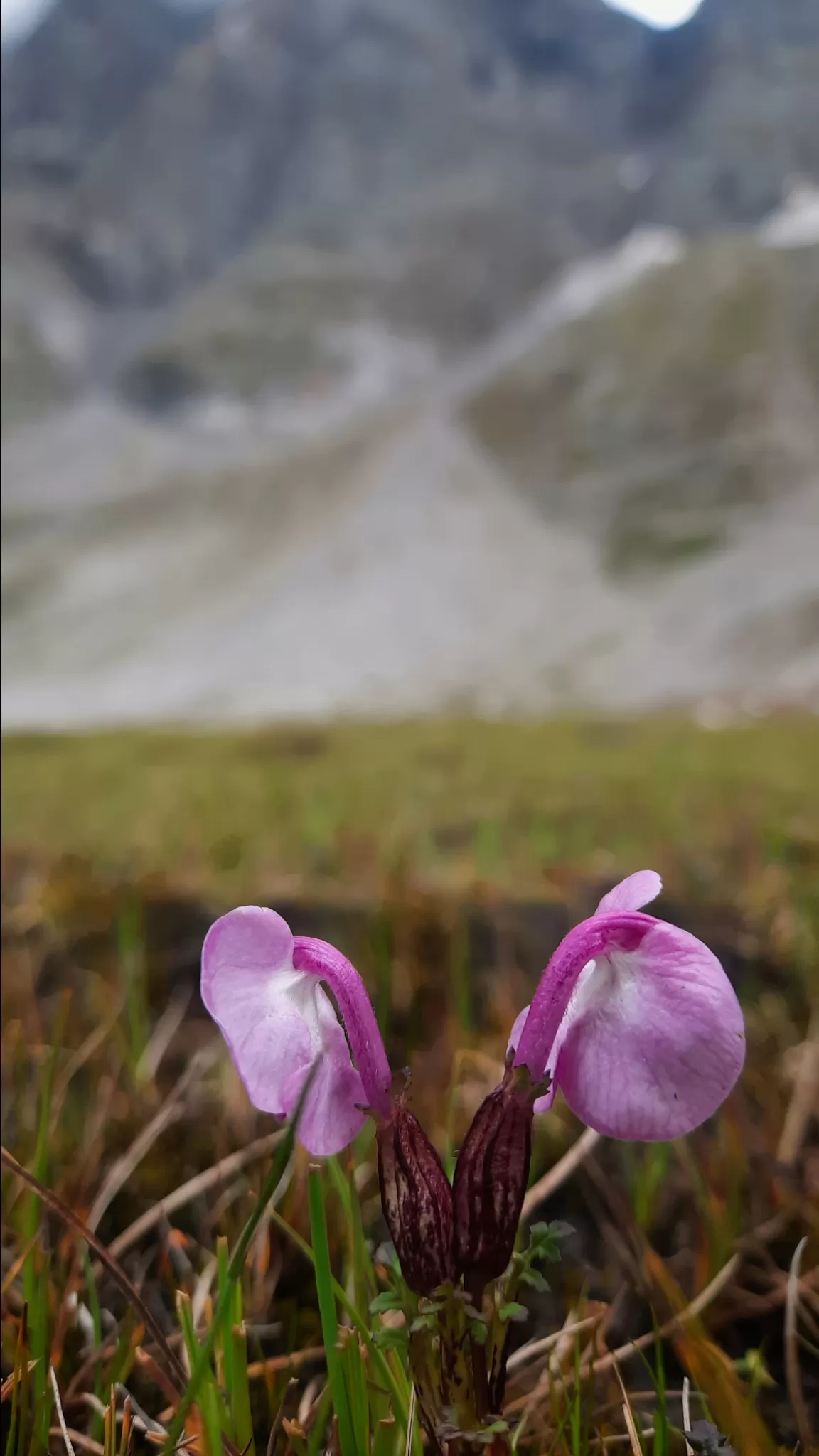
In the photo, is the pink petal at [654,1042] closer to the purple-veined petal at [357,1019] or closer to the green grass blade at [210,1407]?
the purple-veined petal at [357,1019]

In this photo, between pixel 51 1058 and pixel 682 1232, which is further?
pixel 682 1232

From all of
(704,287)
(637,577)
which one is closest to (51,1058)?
(637,577)

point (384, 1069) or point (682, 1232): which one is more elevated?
point (384, 1069)

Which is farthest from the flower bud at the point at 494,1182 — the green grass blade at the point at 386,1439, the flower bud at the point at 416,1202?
the green grass blade at the point at 386,1439

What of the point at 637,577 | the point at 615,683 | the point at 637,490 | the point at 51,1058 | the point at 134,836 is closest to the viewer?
the point at 51,1058

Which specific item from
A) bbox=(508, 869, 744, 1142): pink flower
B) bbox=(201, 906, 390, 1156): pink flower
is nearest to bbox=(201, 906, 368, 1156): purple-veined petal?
bbox=(201, 906, 390, 1156): pink flower

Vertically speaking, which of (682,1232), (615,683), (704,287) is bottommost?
(682,1232)

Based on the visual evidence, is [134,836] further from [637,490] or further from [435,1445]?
[637,490]

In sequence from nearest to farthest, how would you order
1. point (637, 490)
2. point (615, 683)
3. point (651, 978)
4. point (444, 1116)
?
1. point (651, 978)
2. point (444, 1116)
3. point (615, 683)
4. point (637, 490)

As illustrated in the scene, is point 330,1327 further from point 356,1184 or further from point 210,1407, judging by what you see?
point 356,1184
